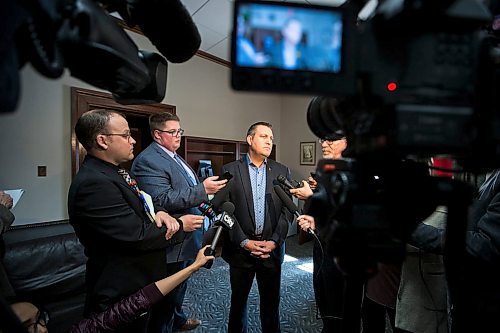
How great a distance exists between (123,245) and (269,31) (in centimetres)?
104

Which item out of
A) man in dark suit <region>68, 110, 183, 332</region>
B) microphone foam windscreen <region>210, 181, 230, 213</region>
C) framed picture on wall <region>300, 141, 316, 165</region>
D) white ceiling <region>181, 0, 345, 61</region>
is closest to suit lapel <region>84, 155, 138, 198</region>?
man in dark suit <region>68, 110, 183, 332</region>

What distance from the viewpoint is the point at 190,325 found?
2084 mm

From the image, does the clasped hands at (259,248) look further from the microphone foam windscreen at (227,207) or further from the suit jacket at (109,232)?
the suit jacket at (109,232)

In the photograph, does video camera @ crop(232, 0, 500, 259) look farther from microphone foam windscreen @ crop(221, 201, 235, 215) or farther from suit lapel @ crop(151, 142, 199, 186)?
suit lapel @ crop(151, 142, 199, 186)

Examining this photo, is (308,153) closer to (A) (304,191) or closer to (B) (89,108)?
(B) (89,108)

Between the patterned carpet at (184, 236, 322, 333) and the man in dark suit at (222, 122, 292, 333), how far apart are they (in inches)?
16.1

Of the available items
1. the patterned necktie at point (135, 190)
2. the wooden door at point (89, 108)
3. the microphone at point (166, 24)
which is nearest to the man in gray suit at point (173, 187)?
the patterned necktie at point (135, 190)

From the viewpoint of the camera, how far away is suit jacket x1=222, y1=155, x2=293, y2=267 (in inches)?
68.1

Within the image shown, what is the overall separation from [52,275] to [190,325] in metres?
0.98

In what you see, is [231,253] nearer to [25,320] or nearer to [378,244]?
[25,320]

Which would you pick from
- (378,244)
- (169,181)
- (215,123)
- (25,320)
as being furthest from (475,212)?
(215,123)

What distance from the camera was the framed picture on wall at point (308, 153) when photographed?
15.5 ft

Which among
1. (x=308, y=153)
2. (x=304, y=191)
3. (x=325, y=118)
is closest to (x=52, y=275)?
(x=304, y=191)

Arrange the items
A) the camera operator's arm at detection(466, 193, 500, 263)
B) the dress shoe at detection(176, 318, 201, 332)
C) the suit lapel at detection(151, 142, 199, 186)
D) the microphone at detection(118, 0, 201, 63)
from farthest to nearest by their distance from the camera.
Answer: the dress shoe at detection(176, 318, 201, 332) → the suit lapel at detection(151, 142, 199, 186) → the camera operator's arm at detection(466, 193, 500, 263) → the microphone at detection(118, 0, 201, 63)
